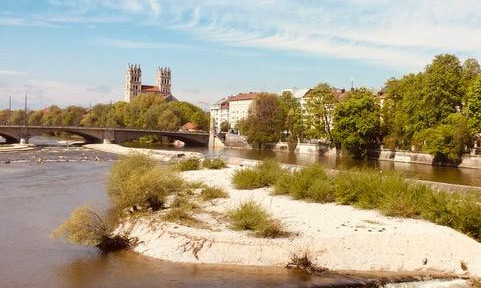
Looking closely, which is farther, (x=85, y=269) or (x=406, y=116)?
(x=406, y=116)

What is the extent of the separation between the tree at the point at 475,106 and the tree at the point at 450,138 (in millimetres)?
1013

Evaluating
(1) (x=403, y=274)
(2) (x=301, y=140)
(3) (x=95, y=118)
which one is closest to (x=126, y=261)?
(1) (x=403, y=274)

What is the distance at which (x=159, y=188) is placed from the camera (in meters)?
31.5

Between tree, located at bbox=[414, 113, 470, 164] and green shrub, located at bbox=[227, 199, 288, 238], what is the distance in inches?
2241

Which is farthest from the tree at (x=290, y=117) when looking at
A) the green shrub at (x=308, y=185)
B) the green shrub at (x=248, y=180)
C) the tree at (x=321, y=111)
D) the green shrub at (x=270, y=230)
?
the green shrub at (x=270, y=230)

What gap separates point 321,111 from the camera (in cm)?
10525

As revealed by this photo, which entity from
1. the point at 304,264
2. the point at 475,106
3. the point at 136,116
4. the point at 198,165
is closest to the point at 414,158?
the point at 475,106

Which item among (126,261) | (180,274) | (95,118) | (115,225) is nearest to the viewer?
(180,274)

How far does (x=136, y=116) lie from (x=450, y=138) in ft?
348

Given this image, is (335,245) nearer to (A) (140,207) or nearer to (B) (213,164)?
(A) (140,207)

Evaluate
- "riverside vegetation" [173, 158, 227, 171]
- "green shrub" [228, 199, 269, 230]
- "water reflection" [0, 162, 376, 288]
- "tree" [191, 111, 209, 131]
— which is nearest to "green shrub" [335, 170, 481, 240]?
"green shrub" [228, 199, 269, 230]

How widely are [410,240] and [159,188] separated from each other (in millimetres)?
13722

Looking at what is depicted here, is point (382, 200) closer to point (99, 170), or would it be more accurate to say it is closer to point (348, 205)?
point (348, 205)

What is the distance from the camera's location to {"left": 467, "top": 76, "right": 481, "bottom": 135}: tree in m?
74.4
